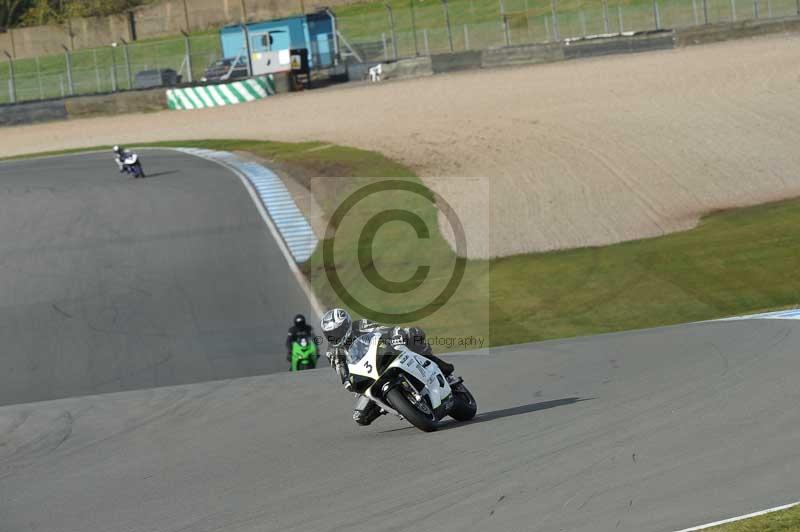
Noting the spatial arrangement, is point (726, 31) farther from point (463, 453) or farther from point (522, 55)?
point (463, 453)

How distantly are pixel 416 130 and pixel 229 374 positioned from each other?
19.9 metres

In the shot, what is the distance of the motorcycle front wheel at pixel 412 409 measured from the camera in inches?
401

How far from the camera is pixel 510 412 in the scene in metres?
11.5

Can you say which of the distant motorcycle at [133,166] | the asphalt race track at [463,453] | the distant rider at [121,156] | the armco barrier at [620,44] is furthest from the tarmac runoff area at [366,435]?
the armco barrier at [620,44]

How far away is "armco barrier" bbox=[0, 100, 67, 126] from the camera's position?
51.7 metres

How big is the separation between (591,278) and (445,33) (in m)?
38.8

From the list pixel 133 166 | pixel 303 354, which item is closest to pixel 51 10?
pixel 133 166

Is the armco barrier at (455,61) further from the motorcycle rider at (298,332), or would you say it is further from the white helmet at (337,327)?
the white helmet at (337,327)

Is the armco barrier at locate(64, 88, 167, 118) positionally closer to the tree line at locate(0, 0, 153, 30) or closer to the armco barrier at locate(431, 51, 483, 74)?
the armco barrier at locate(431, 51, 483, 74)

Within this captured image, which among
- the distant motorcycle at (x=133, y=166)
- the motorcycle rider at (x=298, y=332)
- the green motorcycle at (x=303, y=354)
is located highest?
the distant motorcycle at (x=133, y=166)

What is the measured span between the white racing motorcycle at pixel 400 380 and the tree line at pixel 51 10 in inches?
3199

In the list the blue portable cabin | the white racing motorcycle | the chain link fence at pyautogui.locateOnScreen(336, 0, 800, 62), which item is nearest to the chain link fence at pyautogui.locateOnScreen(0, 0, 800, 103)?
the chain link fence at pyautogui.locateOnScreen(336, 0, 800, 62)

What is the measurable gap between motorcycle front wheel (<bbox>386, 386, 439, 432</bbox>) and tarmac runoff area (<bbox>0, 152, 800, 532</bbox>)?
16 centimetres

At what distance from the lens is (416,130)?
36.7 meters
